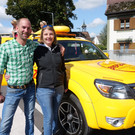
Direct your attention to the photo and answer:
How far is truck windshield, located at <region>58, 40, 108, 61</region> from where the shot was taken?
377cm

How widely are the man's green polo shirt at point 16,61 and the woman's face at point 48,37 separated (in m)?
0.28

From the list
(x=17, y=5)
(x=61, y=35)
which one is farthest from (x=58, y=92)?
(x=17, y=5)

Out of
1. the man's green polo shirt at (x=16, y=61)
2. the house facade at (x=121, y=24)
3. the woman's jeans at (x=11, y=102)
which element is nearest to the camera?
the man's green polo shirt at (x=16, y=61)

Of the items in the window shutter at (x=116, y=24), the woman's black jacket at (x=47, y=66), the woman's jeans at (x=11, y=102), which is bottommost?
the woman's jeans at (x=11, y=102)

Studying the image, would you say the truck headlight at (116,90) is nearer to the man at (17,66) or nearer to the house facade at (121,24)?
the man at (17,66)

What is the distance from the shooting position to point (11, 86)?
232 centimetres

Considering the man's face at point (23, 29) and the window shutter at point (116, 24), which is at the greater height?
the window shutter at point (116, 24)

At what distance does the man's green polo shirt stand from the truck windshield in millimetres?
1370

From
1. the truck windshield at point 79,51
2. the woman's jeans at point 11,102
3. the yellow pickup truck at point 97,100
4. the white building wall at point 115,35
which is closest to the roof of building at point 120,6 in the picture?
the white building wall at point 115,35

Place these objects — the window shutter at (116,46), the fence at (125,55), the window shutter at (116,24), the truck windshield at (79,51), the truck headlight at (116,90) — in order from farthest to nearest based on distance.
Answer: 1. the window shutter at (116,46)
2. the window shutter at (116,24)
3. the fence at (125,55)
4. the truck windshield at (79,51)
5. the truck headlight at (116,90)

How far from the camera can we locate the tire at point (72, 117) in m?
2.65

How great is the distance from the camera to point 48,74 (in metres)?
2.44

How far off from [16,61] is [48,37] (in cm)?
60

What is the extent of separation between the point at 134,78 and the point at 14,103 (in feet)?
5.96
